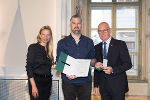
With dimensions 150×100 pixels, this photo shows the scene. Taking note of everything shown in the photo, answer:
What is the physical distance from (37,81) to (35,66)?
0.57 ft

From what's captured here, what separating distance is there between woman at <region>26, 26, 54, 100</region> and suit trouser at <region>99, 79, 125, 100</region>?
63 cm

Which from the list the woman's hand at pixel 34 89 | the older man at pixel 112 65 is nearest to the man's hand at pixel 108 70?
the older man at pixel 112 65

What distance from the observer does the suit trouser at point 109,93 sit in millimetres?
2512

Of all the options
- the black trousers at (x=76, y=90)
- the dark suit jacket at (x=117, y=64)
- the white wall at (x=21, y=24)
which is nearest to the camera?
the black trousers at (x=76, y=90)

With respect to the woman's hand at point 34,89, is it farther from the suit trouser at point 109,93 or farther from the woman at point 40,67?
the suit trouser at point 109,93

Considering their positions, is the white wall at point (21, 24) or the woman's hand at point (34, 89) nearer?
the woman's hand at point (34, 89)

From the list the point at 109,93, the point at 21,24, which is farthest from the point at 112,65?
the point at 21,24

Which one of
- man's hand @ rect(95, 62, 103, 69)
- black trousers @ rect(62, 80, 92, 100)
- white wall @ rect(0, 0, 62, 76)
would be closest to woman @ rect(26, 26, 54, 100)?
black trousers @ rect(62, 80, 92, 100)

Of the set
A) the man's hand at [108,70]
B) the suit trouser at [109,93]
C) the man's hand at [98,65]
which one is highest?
the man's hand at [98,65]

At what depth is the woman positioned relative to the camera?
2.50 metres

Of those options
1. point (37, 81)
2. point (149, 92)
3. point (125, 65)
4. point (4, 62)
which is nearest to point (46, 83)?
point (37, 81)

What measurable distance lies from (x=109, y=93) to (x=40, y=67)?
849 mm

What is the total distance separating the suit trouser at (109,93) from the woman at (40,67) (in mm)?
631

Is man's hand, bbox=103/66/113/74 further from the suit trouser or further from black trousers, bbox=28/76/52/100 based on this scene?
black trousers, bbox=28/76/52/100
